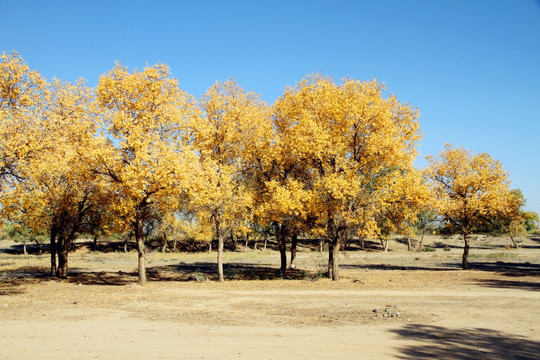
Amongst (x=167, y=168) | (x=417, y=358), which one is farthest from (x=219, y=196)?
(x=417, y=358)

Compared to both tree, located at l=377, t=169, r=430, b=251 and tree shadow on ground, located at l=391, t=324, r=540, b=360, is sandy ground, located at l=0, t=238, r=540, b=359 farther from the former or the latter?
tree, located at l=377, t=169, r=430, b=251

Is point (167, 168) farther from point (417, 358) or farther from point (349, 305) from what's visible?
point (417, 358)

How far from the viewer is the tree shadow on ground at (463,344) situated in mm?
9023

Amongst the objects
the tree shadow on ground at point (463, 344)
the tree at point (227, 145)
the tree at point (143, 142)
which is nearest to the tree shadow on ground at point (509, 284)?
the tree shadow on ground at point (463, 344)

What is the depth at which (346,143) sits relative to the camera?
22.8 m

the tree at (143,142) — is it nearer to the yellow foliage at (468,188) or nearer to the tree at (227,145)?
the tree at (227,145)

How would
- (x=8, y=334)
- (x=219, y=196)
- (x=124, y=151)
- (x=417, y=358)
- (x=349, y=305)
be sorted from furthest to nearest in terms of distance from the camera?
(x=219, y=196)
(x=124, y=151)
(x=349, y=305)
(x=8, y=334)
(x=417, y=358)

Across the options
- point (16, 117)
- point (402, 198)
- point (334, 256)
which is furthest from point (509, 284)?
point (16, 117)

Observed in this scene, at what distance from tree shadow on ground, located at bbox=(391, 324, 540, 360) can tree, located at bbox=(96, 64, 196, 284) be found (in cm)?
1197

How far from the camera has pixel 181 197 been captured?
21609mm

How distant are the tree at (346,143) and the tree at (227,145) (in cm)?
259

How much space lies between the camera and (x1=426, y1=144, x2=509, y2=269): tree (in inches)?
1202

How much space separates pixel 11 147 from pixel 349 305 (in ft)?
46.4

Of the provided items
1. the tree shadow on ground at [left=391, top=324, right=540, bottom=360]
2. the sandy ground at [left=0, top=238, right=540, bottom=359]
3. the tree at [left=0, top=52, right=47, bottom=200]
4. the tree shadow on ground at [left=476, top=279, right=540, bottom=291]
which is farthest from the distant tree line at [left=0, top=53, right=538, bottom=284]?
the tree shadow on ground at [left=391, top=324, right=540, bottom=360]
